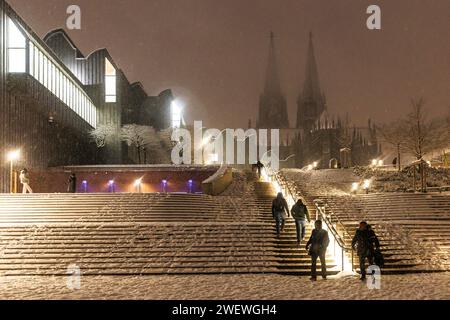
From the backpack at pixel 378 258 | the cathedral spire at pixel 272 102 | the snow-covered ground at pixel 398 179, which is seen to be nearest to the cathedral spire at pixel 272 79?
the cathedral spire at pixel 272 102

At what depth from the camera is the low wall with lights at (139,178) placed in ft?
138

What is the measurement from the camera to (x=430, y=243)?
1822 centimetres

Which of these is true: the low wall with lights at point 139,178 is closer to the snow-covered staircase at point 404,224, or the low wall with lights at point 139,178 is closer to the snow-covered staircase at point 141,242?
the snow-covered staircase at point 404,224

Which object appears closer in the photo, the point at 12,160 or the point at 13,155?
the point at 12,160

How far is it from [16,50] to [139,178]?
1228 centimetres

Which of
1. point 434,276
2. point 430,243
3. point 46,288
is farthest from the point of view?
point 430,243

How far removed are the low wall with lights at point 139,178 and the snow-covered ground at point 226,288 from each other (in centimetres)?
2676

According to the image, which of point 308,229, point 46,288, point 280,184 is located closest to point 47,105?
point 280,184

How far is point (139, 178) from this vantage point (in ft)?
140

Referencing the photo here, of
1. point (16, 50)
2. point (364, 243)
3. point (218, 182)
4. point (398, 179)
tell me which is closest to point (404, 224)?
point (364, 243)

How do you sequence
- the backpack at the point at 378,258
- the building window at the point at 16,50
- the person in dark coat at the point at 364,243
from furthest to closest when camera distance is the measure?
the building window at the point at 16,50 → the person in dark coat at the point at 364,243 → the backpack at the point at 378,258

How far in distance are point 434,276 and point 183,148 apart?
212ft

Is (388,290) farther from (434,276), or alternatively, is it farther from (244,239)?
(244,239)

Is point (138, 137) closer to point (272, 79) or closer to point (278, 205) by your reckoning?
point (278, 205)
